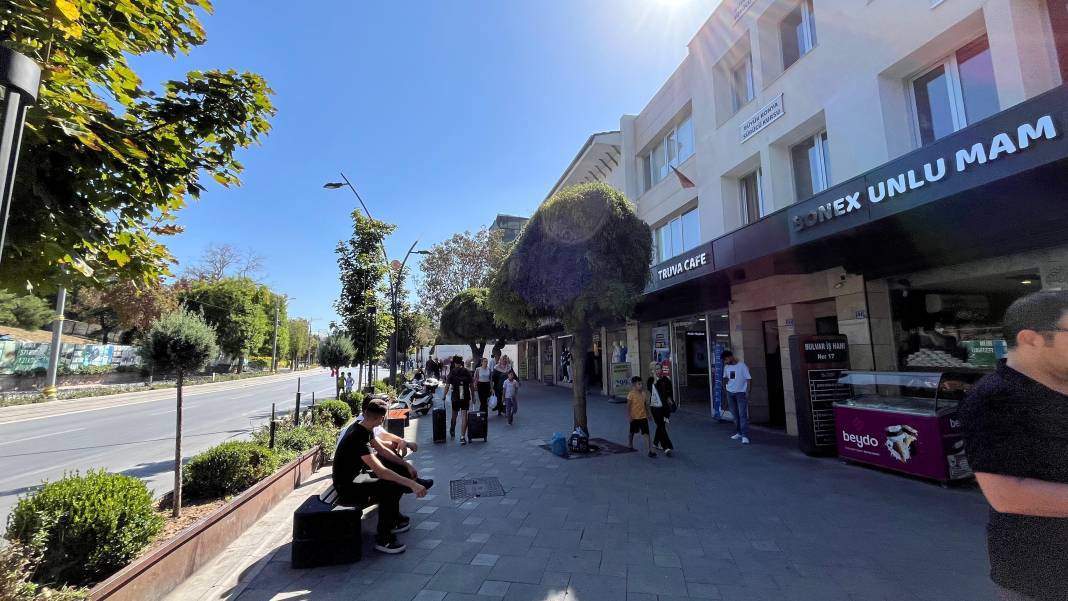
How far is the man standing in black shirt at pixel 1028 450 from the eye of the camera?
5.33 feet

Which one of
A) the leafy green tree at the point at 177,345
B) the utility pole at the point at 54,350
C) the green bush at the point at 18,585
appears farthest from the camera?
the utility pole at the point at 54,350

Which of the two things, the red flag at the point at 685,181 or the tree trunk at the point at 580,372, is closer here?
the tree trunk at the point at 580,372

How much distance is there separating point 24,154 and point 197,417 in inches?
614

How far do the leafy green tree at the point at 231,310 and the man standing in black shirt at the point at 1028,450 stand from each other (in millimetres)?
48722

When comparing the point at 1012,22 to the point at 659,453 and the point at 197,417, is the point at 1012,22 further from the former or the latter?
the point at 197,417

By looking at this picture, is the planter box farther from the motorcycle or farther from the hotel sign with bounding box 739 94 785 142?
the hotel sign with bounding box 739 94 785 142

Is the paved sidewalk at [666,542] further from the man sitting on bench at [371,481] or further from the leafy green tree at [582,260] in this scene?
the leafy green tree at [582,260]

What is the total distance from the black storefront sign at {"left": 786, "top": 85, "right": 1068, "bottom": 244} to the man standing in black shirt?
3859 mm

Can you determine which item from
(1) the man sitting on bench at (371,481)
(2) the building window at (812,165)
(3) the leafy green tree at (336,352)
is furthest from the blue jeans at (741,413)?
(3) the leafy green tree at (336,352)

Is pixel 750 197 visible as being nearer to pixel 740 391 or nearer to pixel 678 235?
pixel 678 235

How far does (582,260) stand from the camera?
789cm

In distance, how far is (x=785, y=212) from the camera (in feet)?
24.2

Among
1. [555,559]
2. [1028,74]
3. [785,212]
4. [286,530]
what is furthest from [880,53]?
[286,530]

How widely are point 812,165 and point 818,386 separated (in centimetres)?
486
